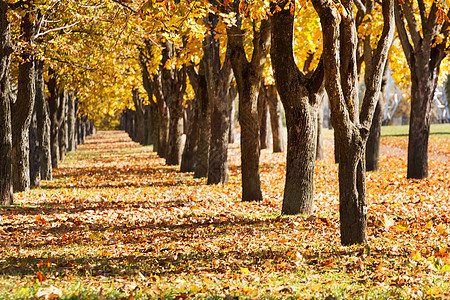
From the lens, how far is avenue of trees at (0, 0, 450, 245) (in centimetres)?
748

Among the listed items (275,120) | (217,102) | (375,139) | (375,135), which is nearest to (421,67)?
(375,135)

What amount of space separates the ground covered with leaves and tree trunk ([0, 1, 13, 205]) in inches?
27.3

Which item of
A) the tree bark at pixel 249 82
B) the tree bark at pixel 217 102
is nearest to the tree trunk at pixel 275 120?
the tree bark at pixel 217 102

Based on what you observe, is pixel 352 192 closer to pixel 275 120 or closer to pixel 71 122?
pixel 275 120

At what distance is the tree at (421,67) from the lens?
1550cm

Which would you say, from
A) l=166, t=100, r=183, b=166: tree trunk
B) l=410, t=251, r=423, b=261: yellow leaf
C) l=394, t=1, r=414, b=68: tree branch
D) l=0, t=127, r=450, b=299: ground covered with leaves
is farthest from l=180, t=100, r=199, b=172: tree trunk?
l=410, t=251, r=423, b=261: yellow leaf

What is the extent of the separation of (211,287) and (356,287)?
57.6 inches

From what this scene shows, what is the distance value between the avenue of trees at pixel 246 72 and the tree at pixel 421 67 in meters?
0.03

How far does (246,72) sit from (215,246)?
5.36m

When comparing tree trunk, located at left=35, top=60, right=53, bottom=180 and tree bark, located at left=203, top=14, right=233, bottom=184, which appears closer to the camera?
tree bark, located at left=203, top=14, right=233, bottom=184

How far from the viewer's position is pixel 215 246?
25.9ft

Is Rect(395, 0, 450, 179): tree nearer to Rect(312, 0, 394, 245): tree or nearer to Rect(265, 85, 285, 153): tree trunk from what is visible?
Rect(312, 0, 394, 245): tree

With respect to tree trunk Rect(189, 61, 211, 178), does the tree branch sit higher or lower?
higher

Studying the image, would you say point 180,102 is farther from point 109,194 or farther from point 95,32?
point 109,194
